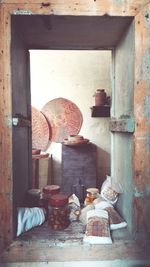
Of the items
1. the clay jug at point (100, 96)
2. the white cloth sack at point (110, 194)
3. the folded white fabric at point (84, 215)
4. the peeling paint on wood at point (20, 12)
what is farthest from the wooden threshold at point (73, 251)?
the clay jug at point (100, 96)

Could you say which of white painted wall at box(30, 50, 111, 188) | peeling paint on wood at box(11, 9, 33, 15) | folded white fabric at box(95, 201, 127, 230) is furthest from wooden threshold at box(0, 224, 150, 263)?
white painted wall at box(30, 50, 111, 188)

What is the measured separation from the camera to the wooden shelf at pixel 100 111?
144 inches

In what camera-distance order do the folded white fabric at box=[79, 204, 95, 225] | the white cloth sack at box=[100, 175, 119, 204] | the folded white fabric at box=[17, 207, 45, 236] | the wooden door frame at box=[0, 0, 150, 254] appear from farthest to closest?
the white cloth sack at box=[100, 175, 119, 204] → the folded white fabric at box=[79, 204, 95, 225] → the folded white fabric at box=[17, 207, 45, 236] → the wooden door frame at box=[0, 0, 150, 254]

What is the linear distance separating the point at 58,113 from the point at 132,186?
265 cm

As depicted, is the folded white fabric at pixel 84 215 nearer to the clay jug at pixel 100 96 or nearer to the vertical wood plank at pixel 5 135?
the vertical wood plank at pixel 5 135

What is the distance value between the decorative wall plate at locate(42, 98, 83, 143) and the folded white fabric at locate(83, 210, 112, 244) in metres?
2.42

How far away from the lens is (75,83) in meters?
3.87

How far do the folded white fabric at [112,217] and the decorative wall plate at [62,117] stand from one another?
2.24 meters

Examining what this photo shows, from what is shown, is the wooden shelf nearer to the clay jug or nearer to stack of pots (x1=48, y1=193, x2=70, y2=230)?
the clay jug

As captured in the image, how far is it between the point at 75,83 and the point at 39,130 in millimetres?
845

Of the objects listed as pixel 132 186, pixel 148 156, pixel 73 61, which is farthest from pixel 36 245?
pixel 73 61

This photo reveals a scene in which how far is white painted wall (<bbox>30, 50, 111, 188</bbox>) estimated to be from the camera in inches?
153

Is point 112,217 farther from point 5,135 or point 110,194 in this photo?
point 5,135

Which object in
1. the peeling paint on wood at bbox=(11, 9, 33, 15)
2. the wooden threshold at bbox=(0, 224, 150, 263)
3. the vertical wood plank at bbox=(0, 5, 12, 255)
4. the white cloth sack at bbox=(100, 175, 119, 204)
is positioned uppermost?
the peeling paint on wood at bbox=(11, 9, 33, 15)
